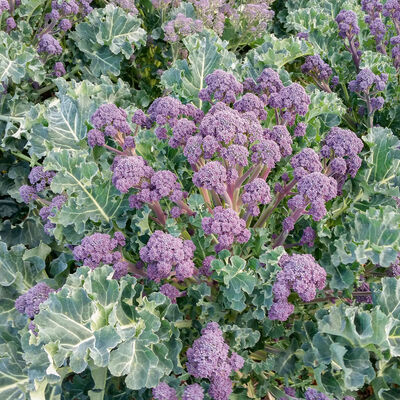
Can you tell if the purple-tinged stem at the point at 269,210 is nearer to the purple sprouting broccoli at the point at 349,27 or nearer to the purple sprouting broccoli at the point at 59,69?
the purple sprouting broccoli at the point at 349,27

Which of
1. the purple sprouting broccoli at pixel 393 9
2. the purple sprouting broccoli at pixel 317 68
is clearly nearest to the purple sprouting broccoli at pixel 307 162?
the purple sprouting broccoli at pixel 317 68

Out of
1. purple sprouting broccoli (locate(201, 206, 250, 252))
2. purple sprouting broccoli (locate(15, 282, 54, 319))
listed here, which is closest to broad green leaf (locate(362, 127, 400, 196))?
purple sprouting broccoli (locate(201, 206, 250, 252))

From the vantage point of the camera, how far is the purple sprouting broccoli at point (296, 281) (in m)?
1.53

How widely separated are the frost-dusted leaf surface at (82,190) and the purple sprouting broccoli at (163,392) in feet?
2.55

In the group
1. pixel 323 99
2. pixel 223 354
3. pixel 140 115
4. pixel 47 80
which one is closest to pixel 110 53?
pixel 47 80

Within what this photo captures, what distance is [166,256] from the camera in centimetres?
155

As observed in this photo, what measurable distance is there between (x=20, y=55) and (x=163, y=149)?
1.35 meters

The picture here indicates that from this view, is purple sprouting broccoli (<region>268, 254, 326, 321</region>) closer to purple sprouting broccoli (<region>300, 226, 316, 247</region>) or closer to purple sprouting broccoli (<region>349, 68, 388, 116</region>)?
purple sprouting broccoli (<region>300, 226, 316, 247</region>)

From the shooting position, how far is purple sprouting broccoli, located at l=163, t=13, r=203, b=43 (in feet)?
9.57

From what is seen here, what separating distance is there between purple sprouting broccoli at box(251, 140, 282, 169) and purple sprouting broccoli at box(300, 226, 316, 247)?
35cm

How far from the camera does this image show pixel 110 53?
3102 mm

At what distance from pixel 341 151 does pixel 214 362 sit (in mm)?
1007

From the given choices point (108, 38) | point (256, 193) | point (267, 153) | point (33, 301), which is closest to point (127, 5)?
point (108, 38)

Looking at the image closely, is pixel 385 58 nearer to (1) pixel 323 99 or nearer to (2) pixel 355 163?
(1) pixel 323 99
